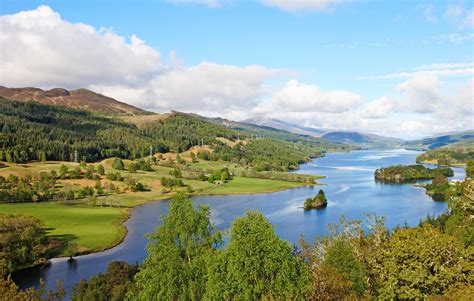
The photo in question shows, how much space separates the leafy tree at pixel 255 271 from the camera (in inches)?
921

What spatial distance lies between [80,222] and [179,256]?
76.6 m

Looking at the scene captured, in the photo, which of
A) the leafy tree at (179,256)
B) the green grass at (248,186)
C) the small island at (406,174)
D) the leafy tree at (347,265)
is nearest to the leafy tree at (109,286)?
the leafy tree at (179,256)

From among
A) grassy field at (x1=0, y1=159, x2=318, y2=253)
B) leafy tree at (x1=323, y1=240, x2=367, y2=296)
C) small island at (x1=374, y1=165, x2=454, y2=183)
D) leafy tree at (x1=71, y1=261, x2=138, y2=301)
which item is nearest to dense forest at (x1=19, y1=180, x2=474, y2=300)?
leafy tree at (x1=323, y1=240, x2=367, y2=296)

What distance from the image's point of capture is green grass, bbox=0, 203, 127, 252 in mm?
79938

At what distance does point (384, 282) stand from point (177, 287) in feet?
51.6

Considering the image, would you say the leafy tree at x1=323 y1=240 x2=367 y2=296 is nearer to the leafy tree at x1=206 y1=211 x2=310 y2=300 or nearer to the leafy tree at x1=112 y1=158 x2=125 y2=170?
the leafy tree at x1=206 y1=211 x2=310 y2=300

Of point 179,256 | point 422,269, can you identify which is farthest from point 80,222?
point 422,269

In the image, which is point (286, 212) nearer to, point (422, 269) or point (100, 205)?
point (100, 205)

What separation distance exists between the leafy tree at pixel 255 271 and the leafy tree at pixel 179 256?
5.70 ft

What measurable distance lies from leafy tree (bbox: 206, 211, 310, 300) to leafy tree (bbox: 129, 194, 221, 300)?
174 centimetres

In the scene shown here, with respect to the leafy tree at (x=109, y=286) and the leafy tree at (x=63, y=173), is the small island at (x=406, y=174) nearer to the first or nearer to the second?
the leafy tree at (x=63, y=173)

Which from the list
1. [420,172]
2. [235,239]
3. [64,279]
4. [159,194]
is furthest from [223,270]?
[420,172]

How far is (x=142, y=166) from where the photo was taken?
6786 inches

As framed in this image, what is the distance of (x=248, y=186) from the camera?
158 m
